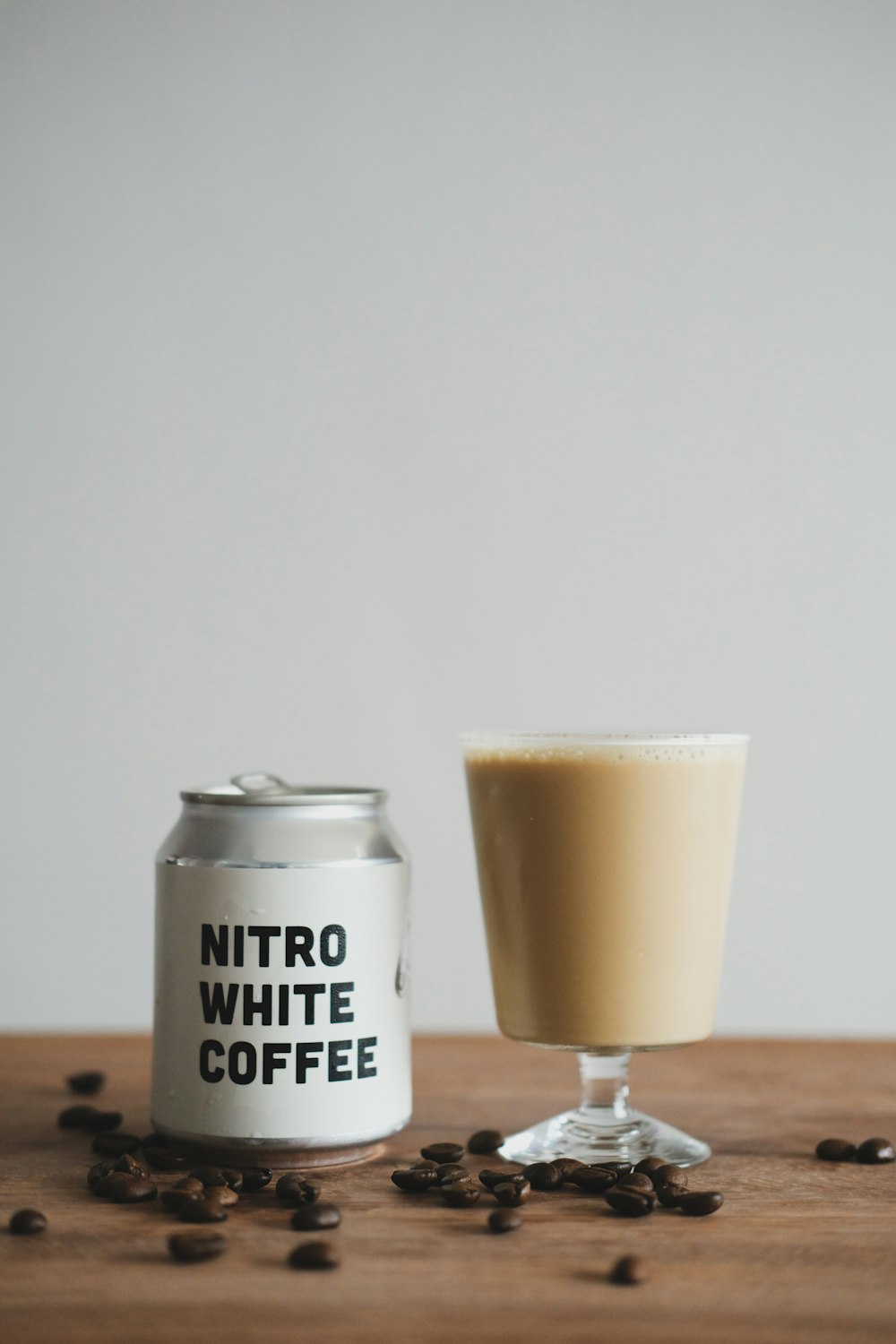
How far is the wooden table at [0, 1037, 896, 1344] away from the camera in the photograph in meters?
0.75

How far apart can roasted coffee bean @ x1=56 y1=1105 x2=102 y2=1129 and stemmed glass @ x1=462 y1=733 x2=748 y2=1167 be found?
0.40 meters

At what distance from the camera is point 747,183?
1763 mm

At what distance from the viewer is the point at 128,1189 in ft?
3.11

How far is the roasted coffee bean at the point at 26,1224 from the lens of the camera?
883 millimetres

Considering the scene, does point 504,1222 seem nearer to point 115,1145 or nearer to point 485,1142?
point 485,1142

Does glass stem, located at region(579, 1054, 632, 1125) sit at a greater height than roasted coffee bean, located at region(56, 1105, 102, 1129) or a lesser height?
greater

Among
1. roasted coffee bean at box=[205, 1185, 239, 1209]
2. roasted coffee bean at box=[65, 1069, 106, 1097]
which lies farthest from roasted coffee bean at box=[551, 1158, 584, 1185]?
roasted coffee bean at box=[65, 1069, 106, 1097]

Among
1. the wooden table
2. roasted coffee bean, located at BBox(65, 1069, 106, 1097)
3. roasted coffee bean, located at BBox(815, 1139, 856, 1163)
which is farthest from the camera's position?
roasted coffee bean, located at BBox(65, 1069, 106, 1097)

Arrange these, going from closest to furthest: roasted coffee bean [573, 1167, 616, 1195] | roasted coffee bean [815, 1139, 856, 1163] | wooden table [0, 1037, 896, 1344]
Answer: wooden table [0, 1037, 896, 1344] < roasted coffee bean [573, 1167, 616, 1195] < roasted coffee bean [815, 1139, 856, 1163]

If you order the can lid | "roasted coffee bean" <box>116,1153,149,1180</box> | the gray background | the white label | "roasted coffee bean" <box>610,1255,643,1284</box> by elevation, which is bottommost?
"roasted coffee bean" <box>116,1153,149,1180</box>

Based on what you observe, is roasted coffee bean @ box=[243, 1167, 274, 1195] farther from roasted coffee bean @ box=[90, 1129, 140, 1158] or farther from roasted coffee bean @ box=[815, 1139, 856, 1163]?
roasted coffee bean @ box=[815, 1139, 856, 1163]

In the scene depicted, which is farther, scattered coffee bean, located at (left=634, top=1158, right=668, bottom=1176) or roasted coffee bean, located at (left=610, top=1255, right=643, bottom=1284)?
scattered coffee bean, located at (left=634, top=1158, right=668, bottom=1176)

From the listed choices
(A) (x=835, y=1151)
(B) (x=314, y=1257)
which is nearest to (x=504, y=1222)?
(B) (x=314, y=1257)

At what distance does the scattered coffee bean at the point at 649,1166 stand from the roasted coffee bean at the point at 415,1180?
0.16 metres
